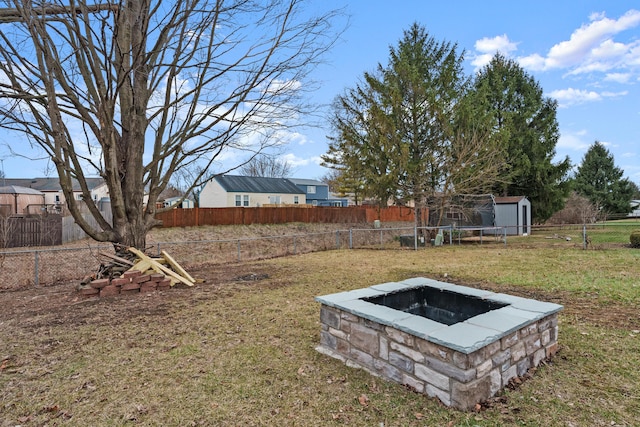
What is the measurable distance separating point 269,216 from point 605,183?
28.4 meters

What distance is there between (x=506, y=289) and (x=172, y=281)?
6.40 metres

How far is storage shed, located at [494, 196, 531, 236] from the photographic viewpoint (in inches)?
730

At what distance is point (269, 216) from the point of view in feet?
67.6

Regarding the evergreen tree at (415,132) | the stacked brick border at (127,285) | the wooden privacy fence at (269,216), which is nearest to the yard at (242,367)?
the stacked brick border at (127,285)

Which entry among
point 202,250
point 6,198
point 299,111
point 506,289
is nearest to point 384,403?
point 506,289

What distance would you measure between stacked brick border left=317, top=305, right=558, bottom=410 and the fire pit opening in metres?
0.52

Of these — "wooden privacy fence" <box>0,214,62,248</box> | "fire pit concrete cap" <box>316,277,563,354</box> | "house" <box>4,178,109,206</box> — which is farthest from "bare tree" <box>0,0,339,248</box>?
"house" <box>4,178,109,206</box>

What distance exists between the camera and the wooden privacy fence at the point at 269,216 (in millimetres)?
17516

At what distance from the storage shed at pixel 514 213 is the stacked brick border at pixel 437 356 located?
17.5 m

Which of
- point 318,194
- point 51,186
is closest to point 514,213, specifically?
point 318,194

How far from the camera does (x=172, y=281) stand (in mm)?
6707

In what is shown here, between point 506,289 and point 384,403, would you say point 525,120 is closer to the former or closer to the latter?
point 506,289

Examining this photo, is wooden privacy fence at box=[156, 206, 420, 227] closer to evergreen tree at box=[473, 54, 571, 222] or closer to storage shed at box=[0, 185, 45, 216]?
evergreen tree at box=[473, 54, 571, 222]

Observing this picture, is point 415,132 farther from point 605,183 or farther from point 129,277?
point 605,183
